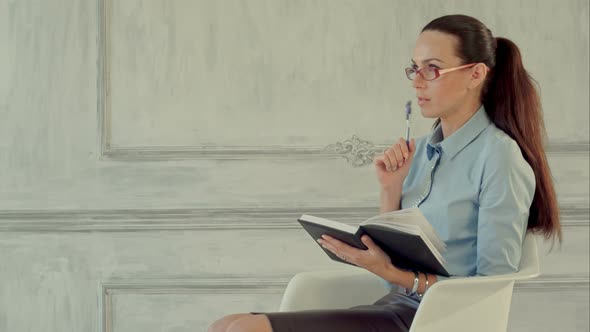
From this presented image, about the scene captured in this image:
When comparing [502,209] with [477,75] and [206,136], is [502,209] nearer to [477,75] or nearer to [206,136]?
[477,75]

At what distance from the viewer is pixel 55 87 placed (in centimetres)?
298

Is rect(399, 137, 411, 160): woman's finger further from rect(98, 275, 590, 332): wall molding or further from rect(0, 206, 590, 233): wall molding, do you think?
rect(98, 275, 590, 332): wall molding

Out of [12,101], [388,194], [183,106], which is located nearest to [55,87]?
Answer: [12,101]

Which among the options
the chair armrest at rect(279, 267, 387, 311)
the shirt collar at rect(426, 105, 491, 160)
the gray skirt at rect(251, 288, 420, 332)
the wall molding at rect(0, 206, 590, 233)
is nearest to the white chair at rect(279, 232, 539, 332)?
the chair armrest at rect(279, 267, 387, 311)

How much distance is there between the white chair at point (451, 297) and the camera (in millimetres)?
1702

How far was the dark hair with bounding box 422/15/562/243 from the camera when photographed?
1887 mm

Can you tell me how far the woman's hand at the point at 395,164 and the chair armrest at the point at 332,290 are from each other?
238 millimetres

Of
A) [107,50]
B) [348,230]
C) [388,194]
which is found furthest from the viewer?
[107,50]

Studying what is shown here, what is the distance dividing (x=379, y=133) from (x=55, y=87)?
112 cm

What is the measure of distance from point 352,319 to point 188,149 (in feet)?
4.31

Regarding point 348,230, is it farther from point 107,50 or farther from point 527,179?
point 107,50

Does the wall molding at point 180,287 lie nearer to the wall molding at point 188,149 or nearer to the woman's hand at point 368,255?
the wall molding at point 188,149

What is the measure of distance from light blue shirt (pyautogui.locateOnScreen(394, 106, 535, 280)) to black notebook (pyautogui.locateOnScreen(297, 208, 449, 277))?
3.4 inches

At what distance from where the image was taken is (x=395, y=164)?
203 cm
